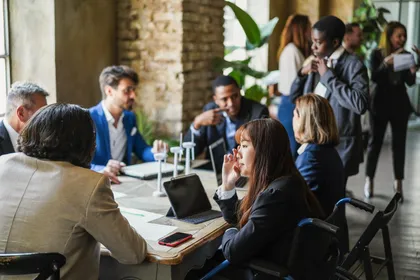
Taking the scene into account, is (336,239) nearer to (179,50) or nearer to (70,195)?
(70,195)

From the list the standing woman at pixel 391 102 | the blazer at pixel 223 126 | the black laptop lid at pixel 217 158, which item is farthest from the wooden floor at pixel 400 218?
the black laptop lid at pixel 217 158

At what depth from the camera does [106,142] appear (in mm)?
3732

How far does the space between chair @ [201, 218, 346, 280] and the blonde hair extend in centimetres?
80

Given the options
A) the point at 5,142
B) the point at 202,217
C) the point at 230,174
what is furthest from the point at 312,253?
the point at 5,142

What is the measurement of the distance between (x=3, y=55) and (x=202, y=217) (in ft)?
7.71

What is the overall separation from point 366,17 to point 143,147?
579 centimetres

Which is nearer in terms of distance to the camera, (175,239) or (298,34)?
(175,239)

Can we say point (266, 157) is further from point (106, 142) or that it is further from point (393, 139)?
point (393, 139)

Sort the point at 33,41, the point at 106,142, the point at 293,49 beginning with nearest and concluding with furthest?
the point at 106,142 < the point at 33,41 < the point at 293,49

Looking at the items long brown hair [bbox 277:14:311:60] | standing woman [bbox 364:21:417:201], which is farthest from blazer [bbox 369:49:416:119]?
long brown hair [bbox 277:14:311:60]

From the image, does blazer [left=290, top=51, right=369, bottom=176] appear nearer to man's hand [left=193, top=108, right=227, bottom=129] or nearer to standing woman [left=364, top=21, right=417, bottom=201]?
man's hand [left=193, top=108, right=227, bottom=129]

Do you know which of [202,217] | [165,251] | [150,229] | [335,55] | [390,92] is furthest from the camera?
[390,92]

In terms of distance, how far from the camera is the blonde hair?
2.97 metres

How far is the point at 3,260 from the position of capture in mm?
1759
